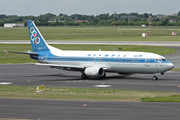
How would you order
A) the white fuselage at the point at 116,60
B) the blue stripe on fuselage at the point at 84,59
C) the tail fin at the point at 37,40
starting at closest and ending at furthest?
the white fuselage at the point at 116,60 → the blue stripe on fuselage at the point at 84,59 → the tail fin at the point at 37,40

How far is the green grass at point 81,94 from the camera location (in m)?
28.4

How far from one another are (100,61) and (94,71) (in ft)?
7.50

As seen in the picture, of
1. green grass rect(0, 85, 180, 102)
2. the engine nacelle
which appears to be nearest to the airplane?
the engine nacelle

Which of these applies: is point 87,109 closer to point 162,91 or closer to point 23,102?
point 23,102

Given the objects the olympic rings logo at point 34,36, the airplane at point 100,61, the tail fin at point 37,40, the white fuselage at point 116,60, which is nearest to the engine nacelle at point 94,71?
the airplane at point 100,61

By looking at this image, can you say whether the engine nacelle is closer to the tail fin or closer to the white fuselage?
the white fuselage

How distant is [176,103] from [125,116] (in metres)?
6.13

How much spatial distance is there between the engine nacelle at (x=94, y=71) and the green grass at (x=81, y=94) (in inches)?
355

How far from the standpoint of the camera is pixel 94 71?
42469 millimetres

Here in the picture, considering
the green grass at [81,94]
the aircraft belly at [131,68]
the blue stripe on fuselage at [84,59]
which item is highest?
the blue stripe on fuselage at [84,59]

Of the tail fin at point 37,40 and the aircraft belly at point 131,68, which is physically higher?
the tail fin at point 37,40

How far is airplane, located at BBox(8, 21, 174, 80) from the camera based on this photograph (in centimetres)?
4121

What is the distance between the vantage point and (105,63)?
144ft

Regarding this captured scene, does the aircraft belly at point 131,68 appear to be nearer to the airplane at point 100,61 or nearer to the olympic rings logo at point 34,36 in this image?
the airplane at point 100,61
